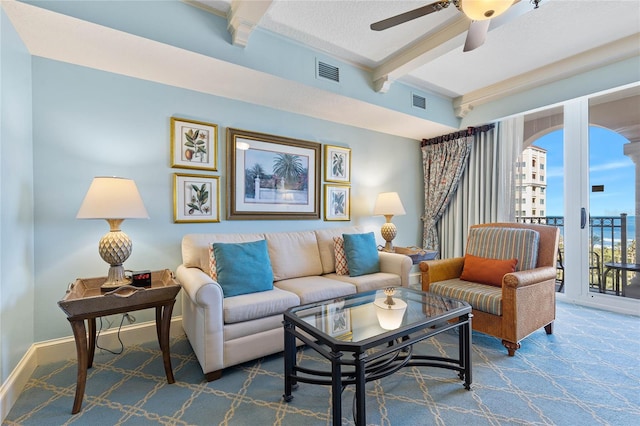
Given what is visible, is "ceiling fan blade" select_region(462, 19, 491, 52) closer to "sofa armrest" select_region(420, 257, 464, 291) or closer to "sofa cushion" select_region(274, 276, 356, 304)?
"sofa armrest" select_region(420, 257, 464, 291)

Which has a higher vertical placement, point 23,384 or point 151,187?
point 151,187

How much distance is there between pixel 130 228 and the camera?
7.93 ft

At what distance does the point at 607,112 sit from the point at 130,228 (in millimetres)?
4913

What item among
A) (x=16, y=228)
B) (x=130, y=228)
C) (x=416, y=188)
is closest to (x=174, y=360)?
(x=130, y=228)

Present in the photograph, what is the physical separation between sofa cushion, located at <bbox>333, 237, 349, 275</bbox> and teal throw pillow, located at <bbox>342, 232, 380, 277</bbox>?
0.16 feet

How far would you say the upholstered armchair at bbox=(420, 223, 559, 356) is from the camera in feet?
7.17

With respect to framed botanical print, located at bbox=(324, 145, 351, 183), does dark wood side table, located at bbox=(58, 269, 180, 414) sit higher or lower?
lower

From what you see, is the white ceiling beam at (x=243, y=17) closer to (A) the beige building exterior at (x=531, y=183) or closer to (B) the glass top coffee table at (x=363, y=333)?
(B) the glass top coffee table at (x=363, y=333)

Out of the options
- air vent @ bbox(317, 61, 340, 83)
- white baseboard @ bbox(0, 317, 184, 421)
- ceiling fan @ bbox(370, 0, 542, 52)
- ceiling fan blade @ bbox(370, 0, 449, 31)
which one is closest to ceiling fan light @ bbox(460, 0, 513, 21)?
ceiling fan @ bbox(370, 0, 542, 52)

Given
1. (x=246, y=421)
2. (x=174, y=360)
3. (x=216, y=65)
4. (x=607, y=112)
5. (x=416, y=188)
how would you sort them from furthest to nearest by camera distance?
(x=416, y=188), (x=607, y=112), (x=216, y=65), (x=174, y=360), (x=246, y=421)

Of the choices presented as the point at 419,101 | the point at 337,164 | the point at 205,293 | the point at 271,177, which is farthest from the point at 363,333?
the point at 419,101

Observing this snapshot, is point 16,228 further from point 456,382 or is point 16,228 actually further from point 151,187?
point 456,382

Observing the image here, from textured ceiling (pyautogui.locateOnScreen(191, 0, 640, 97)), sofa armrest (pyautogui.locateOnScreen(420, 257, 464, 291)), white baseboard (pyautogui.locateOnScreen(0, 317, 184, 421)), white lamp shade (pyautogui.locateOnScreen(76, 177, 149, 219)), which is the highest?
textured ceiling (pyautogui.locateOnScreen(191, 0, 640, 97))

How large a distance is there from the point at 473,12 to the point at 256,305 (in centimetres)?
220
